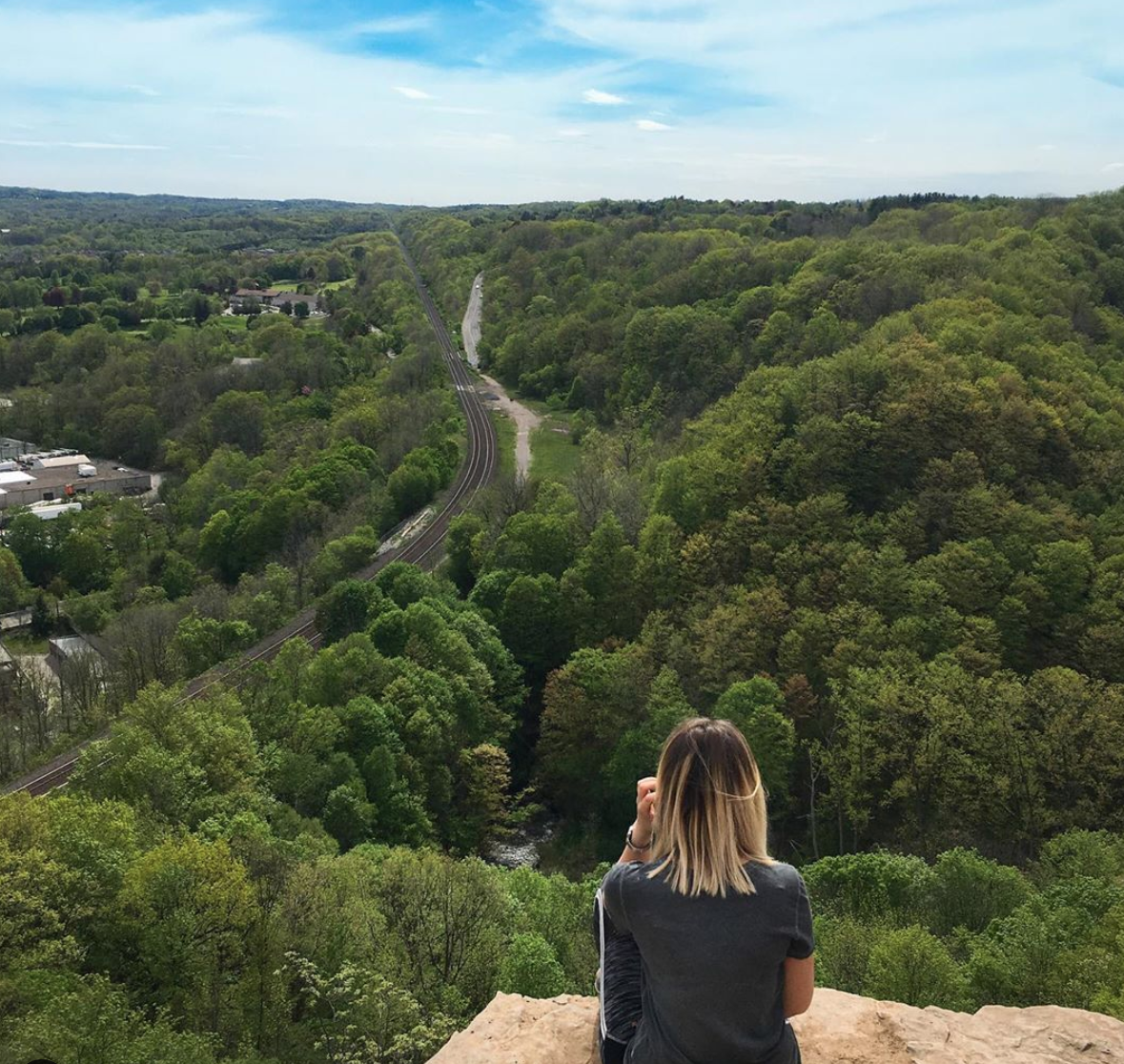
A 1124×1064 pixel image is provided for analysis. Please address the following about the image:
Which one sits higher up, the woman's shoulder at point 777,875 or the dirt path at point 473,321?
the dirt path at point 473,321

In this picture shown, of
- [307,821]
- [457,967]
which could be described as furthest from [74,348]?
[457,967]

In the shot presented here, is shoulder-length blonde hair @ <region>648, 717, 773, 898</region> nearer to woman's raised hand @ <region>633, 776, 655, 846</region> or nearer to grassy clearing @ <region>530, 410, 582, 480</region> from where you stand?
woman's raised hand @ <region>633, 776, 655, 846</region>

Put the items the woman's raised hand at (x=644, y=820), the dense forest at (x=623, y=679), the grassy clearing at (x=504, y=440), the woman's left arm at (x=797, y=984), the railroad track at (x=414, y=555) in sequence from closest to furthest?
1. the woman's left arm at (x=797, y=984)
2. the woman's raised hand at (x=644, y=820)
3. the dense forest at (x=623, y=679)
4. the railroad track at (x=414, y=555)
5. the grassy clearing at (x=504, y=440)

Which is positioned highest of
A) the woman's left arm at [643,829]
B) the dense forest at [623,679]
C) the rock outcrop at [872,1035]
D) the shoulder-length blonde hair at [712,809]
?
the shoulder-length blonde hair at [712,809]

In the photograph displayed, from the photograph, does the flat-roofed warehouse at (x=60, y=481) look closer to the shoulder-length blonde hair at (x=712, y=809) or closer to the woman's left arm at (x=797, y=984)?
the shoulder-length blonde hair at (x=712, y=809)

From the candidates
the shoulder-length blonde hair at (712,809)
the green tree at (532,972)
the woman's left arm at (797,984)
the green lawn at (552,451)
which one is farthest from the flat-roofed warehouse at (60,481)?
the woman's left arm at (797,984)

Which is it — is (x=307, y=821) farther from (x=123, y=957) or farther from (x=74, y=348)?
(x=74, y=348)

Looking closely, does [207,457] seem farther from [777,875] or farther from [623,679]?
[777,875]
